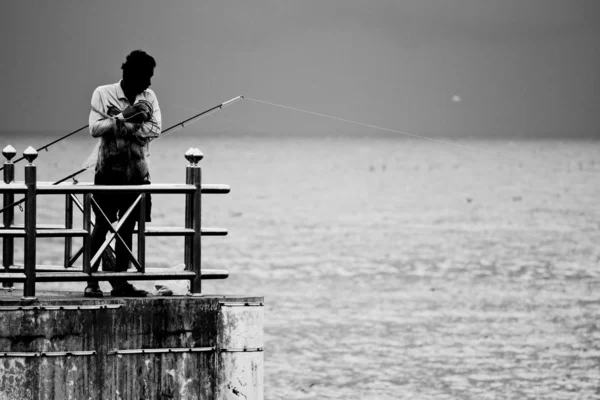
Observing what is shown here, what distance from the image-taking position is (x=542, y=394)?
19984 mm

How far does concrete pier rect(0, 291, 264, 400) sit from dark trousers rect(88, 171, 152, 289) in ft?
1.76

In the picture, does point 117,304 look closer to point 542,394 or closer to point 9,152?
point 9,152

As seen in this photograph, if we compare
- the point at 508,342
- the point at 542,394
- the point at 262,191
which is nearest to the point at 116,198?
the point at 542,394

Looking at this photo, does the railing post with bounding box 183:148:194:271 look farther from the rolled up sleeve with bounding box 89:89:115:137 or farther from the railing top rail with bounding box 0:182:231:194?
the rolled up sleeve with bounding box 89:89:115:137

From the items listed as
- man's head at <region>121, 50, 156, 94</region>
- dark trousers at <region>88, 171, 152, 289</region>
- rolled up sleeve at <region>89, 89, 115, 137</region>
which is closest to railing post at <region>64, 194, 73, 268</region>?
dark trousers at <region>88, 171, 152, 289</region>

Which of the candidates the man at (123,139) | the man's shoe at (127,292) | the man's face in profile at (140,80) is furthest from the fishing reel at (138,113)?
the man's shoe at (127,292)

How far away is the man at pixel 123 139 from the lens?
290 inches

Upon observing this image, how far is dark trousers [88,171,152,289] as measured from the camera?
7320 millimetres

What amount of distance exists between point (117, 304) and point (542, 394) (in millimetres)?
14668

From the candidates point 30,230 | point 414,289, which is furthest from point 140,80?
point 414,289

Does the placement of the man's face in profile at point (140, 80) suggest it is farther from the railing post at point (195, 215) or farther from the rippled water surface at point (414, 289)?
the rippled water surface at point (414, 289)


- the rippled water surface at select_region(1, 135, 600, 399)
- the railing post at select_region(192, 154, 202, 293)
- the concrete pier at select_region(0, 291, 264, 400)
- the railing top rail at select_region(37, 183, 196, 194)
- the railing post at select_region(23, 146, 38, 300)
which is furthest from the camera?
the rippled water surface at select_region(1, 135, 600, 399)

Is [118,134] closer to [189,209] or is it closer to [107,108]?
[107,108]

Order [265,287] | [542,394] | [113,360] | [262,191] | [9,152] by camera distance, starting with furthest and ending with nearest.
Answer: [262,191]
[265,287]
[542,394]
[9,152]
[113,360]
